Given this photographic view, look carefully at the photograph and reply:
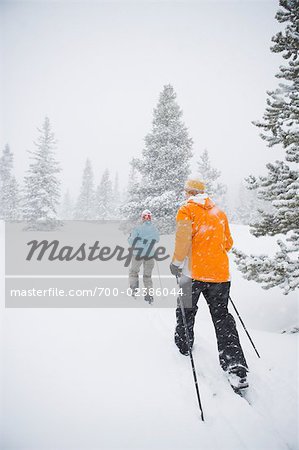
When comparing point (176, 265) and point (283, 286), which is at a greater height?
point (176, 265)

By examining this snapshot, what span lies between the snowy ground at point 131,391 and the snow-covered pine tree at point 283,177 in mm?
1338

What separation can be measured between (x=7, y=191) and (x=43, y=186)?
38.7ft

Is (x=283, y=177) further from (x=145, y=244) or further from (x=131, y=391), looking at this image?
(x=131, y=391)

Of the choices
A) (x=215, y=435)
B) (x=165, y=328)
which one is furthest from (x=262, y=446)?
(x=165, y=328)

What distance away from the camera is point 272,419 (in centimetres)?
311

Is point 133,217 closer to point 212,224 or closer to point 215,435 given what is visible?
point 212,224

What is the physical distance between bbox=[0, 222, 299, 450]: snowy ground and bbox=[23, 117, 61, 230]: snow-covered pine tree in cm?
2187

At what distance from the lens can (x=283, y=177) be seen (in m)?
5.32

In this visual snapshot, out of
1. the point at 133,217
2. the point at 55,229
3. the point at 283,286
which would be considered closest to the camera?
the point at 283,286

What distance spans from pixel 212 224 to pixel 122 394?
2.79 meters

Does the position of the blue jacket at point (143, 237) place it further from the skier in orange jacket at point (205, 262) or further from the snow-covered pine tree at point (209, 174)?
the snow-covered pine tree at point (209, 174)

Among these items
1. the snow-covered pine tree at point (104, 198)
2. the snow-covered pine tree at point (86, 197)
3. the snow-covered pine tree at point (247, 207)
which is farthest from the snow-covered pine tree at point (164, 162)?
the snow-covered pine tree at point (86, 197)

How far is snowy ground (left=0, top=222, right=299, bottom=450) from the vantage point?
276 cm
